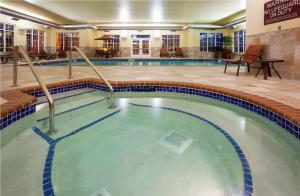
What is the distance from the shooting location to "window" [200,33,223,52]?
1875cm

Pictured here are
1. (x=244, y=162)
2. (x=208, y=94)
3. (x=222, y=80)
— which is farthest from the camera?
(x=222, y=80)

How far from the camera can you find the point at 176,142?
7.97 feet

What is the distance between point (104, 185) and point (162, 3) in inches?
Answer: 422

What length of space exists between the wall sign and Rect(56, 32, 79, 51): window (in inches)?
633

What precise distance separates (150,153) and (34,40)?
16.8 meters

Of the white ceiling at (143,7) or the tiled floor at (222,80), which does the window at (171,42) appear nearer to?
the white ceiling at (143,7)

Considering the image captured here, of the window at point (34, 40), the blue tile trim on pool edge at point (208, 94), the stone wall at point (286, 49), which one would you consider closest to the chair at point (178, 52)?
the window at point (34, 40)

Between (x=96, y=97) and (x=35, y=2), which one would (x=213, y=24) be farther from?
(x=96, y=97)

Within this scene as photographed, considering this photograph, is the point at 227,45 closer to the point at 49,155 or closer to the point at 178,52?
the point at 178,52

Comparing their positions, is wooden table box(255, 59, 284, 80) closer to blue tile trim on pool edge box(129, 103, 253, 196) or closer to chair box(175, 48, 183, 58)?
blue tile trim on pool edge box(129, 103, 253, 196)

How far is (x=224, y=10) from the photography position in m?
12.6

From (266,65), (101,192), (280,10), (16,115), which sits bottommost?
(101,192)

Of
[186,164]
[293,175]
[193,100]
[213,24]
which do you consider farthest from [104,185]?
[213,24]

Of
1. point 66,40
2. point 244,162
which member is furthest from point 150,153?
point 66,40
